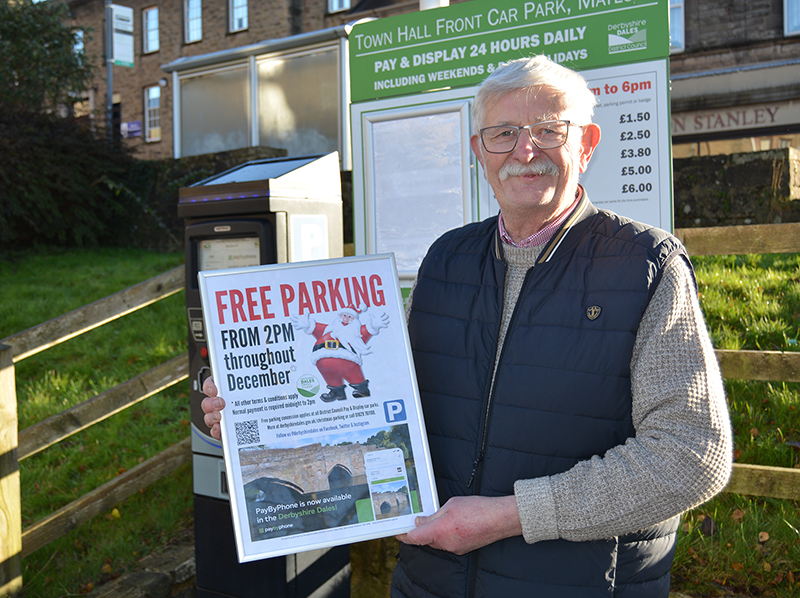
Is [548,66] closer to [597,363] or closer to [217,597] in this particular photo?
[597,363]

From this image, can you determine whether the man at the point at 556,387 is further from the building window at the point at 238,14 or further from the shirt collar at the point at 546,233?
the building window at the point at 238,14

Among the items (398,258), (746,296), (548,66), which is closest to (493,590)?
(548,66)

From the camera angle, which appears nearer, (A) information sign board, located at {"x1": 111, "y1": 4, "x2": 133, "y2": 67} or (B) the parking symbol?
(B) the parking symbol

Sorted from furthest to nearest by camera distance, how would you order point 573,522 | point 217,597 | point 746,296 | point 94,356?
point 94,356 → point 746,296 → point 217,597 → point 573,522

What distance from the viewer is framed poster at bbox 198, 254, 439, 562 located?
5.16ft

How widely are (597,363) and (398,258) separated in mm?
1647

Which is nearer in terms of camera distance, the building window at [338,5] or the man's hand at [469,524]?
the man's hand at [469,524]

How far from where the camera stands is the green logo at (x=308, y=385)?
164 centimetres

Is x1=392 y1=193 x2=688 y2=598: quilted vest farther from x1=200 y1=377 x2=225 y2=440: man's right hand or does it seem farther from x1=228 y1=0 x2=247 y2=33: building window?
x1=228 y1=0 x2=247 y2=33: building window

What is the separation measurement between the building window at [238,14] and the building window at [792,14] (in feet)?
46.7

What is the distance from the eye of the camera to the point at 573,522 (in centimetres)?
137

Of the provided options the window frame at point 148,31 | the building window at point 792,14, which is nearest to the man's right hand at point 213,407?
the building window at point 792,14

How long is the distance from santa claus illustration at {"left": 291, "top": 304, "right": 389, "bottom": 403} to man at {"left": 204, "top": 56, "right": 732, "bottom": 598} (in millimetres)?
150

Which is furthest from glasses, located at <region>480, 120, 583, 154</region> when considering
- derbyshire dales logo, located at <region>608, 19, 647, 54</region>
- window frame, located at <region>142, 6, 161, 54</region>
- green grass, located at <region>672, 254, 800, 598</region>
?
window frame, located at <region>142, 6, 161, 54</region>
